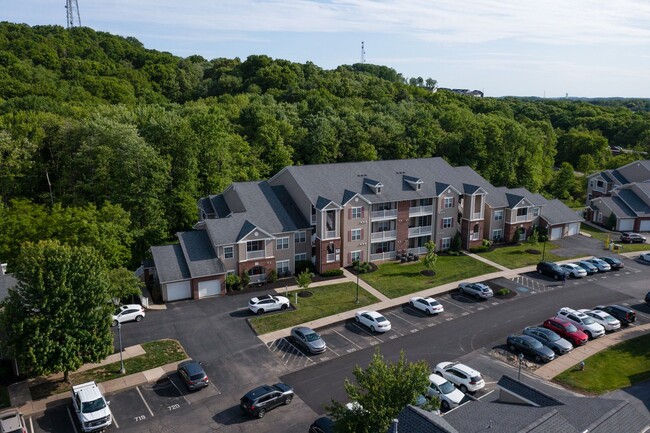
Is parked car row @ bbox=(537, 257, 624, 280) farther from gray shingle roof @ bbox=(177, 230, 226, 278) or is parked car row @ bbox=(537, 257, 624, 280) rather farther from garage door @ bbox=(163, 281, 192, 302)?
garage door @ bbox=(163, 281, 192, 302)

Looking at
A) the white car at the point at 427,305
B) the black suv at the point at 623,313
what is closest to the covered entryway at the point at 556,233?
the black suv at the point at 623,313

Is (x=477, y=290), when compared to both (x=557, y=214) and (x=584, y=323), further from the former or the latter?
(x=557, y=214)

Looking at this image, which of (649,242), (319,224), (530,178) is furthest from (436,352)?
(530,178)

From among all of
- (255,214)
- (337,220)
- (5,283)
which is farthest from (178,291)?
(337,220)

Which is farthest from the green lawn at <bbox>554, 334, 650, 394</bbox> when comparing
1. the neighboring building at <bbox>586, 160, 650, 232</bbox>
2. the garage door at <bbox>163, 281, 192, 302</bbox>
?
the neighboring building at <bbox>586, 160, 650, 232</bbox>

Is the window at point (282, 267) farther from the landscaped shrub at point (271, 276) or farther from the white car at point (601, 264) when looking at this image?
the white car at point (601, 264)

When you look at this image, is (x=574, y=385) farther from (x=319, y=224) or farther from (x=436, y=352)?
(x=319, y=224)
